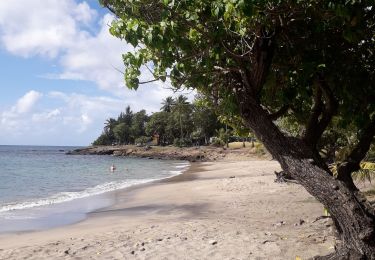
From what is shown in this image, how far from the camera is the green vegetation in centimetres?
478

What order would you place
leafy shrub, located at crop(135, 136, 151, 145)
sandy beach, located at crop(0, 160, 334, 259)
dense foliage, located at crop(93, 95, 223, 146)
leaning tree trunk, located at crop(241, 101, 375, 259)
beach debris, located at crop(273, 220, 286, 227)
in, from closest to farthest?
1. leaning tree trunk, located at crop(241, 101, 375, 259)
2. sandy beach, located at crop(0, 160, 334, 259)
3. beach debris, located at crop(273, 220, 286, 227)
4. dense foliage, located at crop(93, 95, 223, 146)
5. leafy shrub, located at crop(135, 136, 151, 145)

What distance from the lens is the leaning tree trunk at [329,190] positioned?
4734 millimetres

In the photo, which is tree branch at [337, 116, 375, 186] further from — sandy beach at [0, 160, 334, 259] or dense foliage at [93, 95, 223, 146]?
dense foliage at [93, 95, 223, 146]

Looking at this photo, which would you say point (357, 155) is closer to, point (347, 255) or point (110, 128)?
point (347, 255)

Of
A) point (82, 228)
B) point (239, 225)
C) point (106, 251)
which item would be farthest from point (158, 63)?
point (82, 228)

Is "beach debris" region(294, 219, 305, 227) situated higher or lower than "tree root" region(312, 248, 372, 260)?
lower

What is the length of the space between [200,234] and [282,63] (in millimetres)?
4945

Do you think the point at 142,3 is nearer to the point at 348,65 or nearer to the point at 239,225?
the point at 348,65

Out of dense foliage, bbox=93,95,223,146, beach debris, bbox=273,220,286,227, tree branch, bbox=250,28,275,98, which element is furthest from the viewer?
dense foliage, bbox=93,95,223,146

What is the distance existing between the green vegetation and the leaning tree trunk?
11 mm

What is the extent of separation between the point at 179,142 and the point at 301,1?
84.0 metres

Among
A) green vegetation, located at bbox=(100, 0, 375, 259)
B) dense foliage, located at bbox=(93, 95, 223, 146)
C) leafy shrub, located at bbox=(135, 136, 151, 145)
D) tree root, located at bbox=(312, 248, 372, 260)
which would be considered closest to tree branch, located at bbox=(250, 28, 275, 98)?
green vegetation, located at bbox=(100, 0, 375, 259)

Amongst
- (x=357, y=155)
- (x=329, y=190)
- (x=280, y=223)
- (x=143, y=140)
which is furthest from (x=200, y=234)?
(x=143, y=140)

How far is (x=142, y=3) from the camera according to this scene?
5.50m
